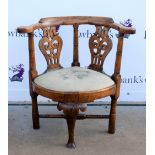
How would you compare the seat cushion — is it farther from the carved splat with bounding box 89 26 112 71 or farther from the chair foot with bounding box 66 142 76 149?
the chair foot with bounding box 66 142 76 149

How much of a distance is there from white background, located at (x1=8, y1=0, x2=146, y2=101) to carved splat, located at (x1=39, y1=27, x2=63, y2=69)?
14.1 inches

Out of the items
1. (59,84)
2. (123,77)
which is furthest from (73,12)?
(59,84)

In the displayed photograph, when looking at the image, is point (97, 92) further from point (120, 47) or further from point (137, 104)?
point (137, 104)

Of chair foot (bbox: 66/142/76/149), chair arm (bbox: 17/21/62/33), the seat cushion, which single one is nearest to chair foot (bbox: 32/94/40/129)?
the seat cushion

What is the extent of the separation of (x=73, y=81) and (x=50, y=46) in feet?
1.33

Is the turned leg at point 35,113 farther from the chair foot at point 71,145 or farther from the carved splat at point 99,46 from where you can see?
the carved splat at point 99,46

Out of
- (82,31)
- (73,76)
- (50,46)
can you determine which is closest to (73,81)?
(73,76)

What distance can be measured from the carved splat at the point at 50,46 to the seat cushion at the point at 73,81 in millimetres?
142

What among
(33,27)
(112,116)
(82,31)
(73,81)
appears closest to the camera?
(73,81)

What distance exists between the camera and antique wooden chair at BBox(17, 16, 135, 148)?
5.48 ft

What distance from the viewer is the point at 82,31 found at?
239 cm

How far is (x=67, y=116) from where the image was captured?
1747mm

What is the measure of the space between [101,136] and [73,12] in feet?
3.23

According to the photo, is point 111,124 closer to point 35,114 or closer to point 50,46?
point 35,114
